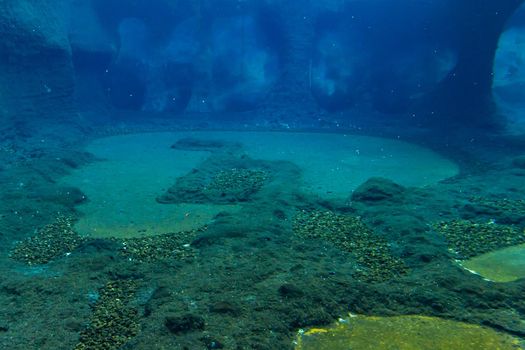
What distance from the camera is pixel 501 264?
5.34 metres

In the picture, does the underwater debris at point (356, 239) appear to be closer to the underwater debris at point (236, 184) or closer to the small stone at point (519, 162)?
the underwater debris at point (236, 184)

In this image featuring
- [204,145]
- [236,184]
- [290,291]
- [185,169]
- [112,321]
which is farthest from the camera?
[204,145]

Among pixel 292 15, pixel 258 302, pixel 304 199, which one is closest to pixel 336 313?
pixel 258 302

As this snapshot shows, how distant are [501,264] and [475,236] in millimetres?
967

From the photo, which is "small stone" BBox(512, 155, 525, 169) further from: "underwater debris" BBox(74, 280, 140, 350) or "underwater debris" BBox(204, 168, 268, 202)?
"underwater debris" BBox(74, 280, 140, 350)

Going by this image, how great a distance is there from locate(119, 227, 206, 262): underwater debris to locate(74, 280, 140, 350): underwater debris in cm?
87

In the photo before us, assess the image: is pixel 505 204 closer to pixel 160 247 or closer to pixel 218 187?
pixel 218 187

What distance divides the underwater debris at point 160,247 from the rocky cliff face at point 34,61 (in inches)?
450

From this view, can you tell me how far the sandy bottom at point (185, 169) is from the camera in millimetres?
7496

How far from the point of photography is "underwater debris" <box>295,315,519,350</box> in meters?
3.67

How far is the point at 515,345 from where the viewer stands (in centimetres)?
362

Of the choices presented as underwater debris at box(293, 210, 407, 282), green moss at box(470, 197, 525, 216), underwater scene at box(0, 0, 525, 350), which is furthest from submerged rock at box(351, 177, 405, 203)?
green moss at box(470, 197, 525, 216)

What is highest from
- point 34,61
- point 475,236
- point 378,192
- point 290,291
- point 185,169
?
point 34,61

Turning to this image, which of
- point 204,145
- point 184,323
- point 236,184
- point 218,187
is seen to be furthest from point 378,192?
point 204,145
